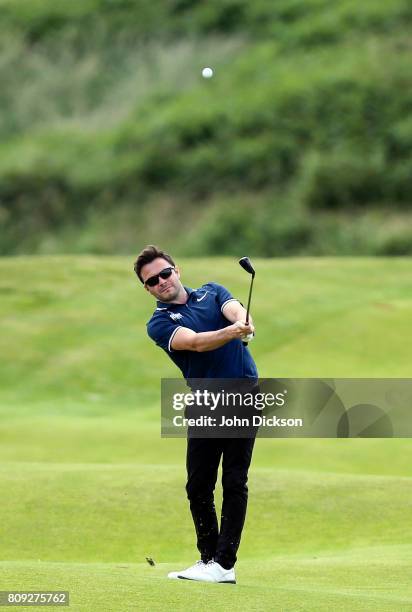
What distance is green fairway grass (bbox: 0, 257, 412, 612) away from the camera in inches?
226

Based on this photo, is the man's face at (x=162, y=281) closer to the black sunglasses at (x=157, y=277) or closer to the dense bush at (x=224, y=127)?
the black sunglasses at (x=157, y=277)

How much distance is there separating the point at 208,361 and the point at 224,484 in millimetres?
601

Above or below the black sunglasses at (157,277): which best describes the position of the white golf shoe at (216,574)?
below

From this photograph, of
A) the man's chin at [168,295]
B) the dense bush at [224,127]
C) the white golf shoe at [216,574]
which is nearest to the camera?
the white golf shoe at [216,574]

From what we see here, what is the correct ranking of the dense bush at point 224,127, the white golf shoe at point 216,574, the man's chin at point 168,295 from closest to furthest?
the white golf shoe at point 216,574 < the man's chin at point 168,295 < the dense bush at point 224,127

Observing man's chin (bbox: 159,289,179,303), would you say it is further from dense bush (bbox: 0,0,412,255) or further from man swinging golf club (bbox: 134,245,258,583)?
dense bush (bbox: 0,0,412,255)

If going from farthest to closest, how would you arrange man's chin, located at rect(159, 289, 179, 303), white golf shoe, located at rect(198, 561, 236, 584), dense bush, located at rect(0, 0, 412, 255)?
dense bush, located at rect(0, 0, 412, 255) → man's chin, located at rect(159, 289, 179, 303) → white golf shoe, located at rect(198, 561, 236, 584)

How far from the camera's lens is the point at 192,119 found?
55.3 m

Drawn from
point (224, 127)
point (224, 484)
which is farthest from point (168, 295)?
point (224, 127)

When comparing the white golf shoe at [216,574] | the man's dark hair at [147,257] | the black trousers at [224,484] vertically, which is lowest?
the white golf shoe at [216,574]

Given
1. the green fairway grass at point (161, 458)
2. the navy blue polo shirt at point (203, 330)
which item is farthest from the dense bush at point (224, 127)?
the navy blue polo shirt at point (203, 330)

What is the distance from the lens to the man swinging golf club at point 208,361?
223 inches

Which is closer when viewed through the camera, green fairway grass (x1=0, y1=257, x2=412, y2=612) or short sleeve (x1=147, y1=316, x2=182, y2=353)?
short sleeve (x1=147, y1=316, x2=182, y2=353)

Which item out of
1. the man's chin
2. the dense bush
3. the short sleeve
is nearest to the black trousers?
the short sleeve
